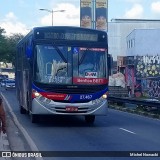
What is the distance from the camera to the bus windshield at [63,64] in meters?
18.9

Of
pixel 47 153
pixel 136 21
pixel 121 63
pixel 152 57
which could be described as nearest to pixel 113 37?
pixel 136 21

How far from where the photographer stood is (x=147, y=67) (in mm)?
63469

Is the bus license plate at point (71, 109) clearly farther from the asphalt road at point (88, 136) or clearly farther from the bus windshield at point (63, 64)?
the bus windshield at point (63, 64)

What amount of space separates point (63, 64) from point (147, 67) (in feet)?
149

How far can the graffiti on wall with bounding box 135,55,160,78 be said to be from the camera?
62.9 meters

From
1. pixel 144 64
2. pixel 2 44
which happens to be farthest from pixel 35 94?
pixel 2 44

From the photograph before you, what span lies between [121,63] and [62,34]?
193 feet

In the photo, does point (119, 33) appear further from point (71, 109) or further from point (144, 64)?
point (71, 109)

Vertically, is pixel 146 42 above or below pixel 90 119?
A: above

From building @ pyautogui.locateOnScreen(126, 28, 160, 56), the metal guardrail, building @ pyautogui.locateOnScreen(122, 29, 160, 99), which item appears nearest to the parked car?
building @ pyautogui.locateOnScreen(122, 29, 160, 99)

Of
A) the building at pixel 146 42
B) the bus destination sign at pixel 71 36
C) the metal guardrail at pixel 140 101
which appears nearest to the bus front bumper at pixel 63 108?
the bus destination sign at pixel 71 36

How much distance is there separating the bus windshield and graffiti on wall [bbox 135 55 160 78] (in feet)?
141

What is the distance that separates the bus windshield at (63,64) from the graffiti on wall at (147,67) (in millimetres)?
43086

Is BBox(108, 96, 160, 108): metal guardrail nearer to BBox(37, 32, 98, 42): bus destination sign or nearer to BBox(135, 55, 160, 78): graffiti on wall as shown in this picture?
BBox(37, 32, 98, 42): bus destination sign
